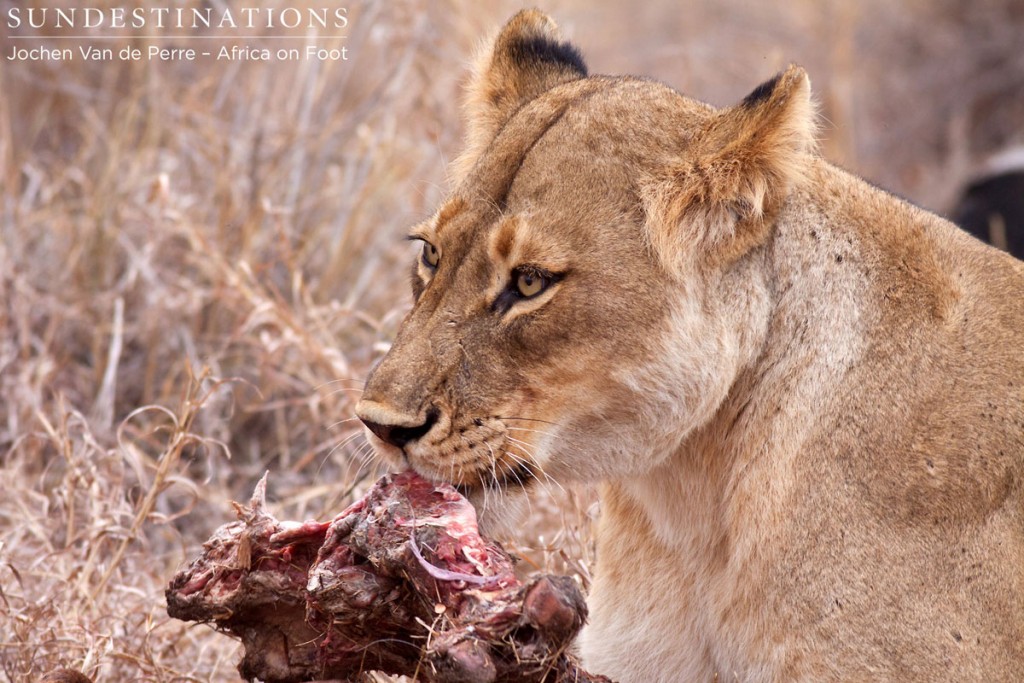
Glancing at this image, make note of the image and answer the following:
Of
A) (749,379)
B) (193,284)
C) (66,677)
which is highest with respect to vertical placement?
(749,379)

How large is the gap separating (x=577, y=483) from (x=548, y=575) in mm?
705

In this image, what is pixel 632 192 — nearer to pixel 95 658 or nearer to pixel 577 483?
pixel 577 483

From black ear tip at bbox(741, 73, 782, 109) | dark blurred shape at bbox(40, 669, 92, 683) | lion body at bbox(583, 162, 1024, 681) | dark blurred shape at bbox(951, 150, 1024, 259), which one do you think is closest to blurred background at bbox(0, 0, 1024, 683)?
dark blurred shape at bbox(40, 669, 92, 683)

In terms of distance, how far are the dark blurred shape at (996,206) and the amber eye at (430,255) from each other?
14.5 ft

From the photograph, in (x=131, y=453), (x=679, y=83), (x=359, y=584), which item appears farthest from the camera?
(x=679, y=83)

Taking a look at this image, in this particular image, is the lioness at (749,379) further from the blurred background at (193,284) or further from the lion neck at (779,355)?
the blurred background at (193,284)

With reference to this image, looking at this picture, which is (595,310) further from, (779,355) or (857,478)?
(857,478)

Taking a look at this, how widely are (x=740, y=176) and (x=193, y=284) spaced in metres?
3.40

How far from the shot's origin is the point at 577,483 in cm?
279

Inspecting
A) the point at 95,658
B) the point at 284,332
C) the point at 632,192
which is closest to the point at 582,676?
the point at 632,192

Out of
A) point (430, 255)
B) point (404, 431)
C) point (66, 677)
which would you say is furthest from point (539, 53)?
point (66, 677)

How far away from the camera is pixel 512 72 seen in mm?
3301

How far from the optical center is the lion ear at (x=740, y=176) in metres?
2.61

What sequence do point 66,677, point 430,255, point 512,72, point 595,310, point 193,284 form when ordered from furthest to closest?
point 193,284, point 512,72, point 430,255, point 66,677, point 595,310
